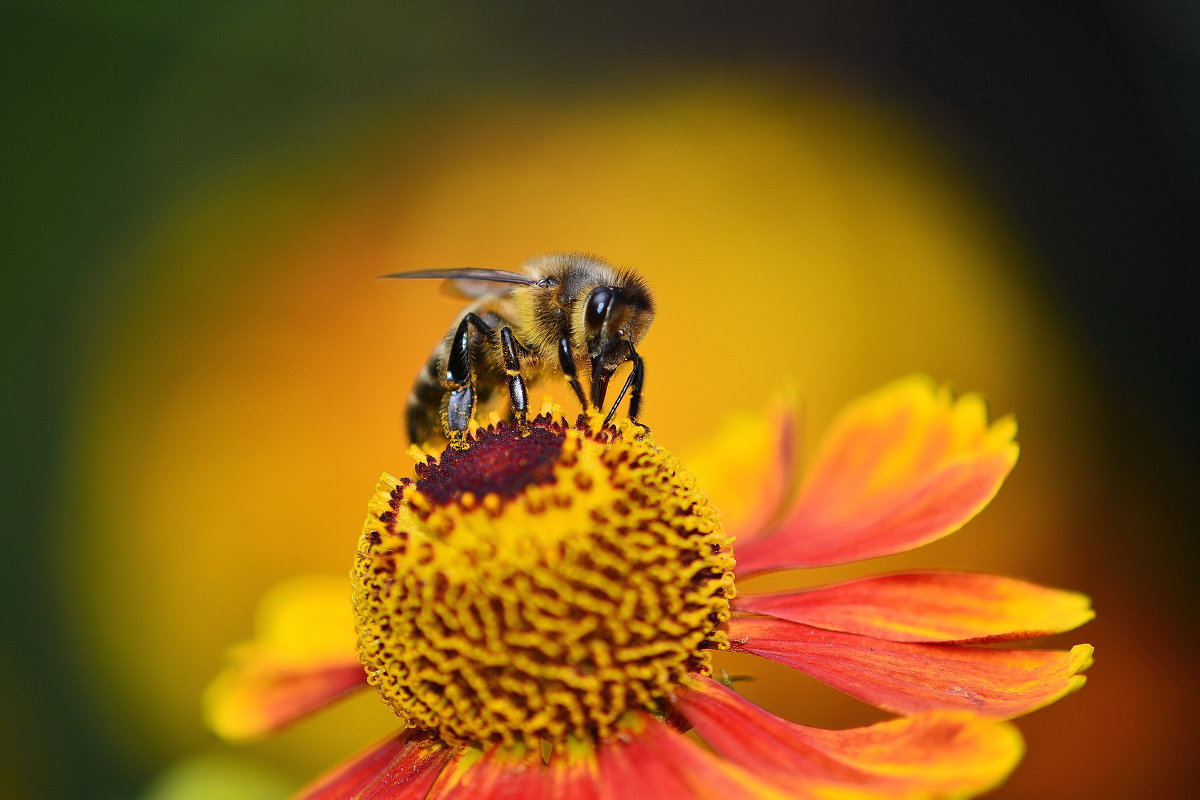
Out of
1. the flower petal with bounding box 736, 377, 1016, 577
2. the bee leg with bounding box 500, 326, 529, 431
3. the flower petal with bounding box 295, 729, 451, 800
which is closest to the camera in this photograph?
the flower petal with bounding box 295, 729, 451, 800

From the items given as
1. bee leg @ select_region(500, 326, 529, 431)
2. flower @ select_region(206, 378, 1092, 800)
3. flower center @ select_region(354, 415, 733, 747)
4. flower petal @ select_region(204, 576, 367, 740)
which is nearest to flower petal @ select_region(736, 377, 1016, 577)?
flower @ select_region(206, 378, 1092, 800)

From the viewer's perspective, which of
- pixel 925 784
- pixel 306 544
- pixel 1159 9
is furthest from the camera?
pixel 306 544

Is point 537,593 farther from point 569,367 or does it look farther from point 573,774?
point 569,367

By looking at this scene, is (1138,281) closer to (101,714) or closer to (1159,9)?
(1159,9)

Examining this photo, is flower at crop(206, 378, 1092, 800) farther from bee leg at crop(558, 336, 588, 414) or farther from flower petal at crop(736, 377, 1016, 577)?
bee leg at crop(558, 336, 588, 414)

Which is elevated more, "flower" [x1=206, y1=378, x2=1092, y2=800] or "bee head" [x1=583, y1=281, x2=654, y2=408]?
"bee head" [x1=583, y1=281, x2=654, y2=408]

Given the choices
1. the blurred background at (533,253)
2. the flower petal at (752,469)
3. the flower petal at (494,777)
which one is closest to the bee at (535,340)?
the flower petal at (752,469)

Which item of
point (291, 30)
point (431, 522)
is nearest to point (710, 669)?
point (431, 522)
